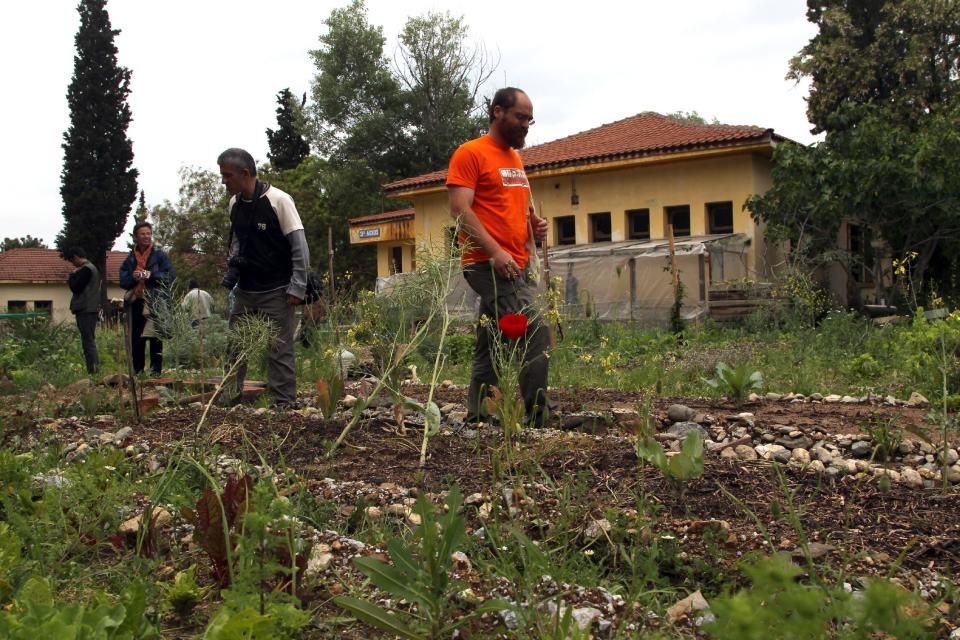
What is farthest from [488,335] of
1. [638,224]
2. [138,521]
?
[638,224]

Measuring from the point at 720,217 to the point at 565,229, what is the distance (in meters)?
4.78

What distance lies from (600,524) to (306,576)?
826 millimetres

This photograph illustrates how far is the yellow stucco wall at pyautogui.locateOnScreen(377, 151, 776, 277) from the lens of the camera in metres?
21.5

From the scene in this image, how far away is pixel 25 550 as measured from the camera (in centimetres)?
225

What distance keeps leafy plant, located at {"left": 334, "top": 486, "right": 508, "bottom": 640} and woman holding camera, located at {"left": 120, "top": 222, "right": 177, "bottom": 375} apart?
22.6ft

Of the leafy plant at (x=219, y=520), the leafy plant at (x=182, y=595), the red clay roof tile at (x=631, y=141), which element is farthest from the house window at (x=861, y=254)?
the leafy plant at (x=182, y=595)

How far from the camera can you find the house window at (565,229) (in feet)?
82.3

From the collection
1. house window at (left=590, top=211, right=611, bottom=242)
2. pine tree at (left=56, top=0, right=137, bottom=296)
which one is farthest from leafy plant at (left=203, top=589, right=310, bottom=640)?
pine tree at (left=56, top=0, right=137, bottom=296)

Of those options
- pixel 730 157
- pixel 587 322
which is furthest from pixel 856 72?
pixel 587 322

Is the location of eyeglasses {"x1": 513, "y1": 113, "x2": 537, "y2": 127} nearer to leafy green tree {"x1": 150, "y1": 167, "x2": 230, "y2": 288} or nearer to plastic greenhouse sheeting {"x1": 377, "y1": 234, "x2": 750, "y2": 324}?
plastic greenhouse sheeting {"x1": 377, "y1": 234, "x2": 750, "y2": 324}

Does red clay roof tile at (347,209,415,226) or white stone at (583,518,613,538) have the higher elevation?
red clay roof tile at (347,209,415,226)

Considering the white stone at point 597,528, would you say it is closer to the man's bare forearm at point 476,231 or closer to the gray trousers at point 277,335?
the man's bare forearm at point 476,231

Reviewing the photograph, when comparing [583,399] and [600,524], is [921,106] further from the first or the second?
[600,524]

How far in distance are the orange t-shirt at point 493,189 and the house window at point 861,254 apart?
1552 centimetres
